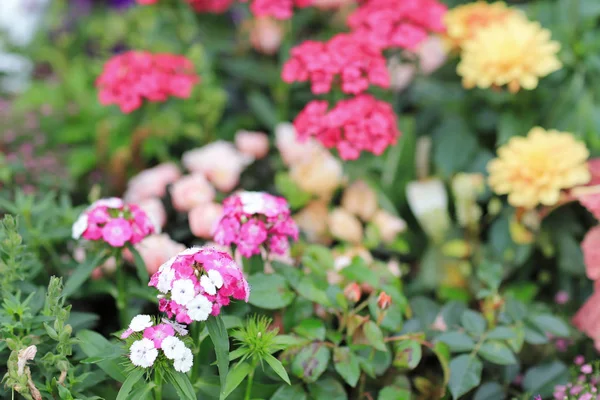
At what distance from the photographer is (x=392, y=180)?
159cm

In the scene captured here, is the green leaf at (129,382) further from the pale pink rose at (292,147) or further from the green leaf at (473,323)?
the pale pink rose at (292,147)

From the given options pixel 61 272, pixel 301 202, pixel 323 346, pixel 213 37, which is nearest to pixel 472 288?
pixel 301 202

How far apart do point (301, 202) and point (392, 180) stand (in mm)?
241

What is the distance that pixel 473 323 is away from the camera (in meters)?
1.13

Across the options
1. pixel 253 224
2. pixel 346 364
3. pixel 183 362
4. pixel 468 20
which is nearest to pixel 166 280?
pixel 183 362

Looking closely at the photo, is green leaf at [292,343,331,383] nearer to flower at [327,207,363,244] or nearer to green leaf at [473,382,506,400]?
green leaf at [473,382,506,400]

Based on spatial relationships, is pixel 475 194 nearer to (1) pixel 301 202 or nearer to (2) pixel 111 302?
(1) pixel 301 202

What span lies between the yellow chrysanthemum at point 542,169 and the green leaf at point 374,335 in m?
0.46

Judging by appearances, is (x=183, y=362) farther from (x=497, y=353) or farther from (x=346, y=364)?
(x=497, y=353)

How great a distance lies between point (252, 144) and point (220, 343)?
0.84 metres

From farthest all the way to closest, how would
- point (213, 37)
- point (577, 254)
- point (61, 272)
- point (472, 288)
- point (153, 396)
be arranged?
point (213, 37) → point (472, 288) → point (577, 254) → point (61, 272) → point (153, 396)

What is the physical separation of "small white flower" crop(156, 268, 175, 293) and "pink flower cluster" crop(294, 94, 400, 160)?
502 millimetres

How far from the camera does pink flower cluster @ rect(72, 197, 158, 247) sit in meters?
1.02

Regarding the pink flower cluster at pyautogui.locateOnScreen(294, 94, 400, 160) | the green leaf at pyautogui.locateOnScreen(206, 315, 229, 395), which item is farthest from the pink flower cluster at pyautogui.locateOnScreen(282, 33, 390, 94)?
the green leaf at pyautogui.locateOnScreen(206, 315, 229, 395)
